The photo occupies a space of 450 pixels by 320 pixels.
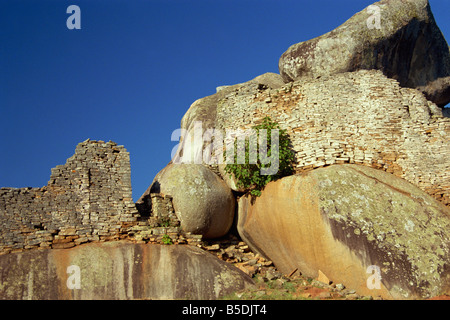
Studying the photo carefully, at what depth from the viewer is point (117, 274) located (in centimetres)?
Result: 1570

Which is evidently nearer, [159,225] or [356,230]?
[356,230]

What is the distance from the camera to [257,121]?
2070 centimetres

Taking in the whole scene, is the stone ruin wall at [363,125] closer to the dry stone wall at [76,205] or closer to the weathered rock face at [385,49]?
the weathered rock face at [385,49]

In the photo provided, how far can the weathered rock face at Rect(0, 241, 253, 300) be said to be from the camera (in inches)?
591

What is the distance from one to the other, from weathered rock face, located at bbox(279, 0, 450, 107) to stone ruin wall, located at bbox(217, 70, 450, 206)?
5.56 feet

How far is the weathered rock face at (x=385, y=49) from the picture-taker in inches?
862

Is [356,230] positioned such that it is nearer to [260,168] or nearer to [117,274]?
[260,168]

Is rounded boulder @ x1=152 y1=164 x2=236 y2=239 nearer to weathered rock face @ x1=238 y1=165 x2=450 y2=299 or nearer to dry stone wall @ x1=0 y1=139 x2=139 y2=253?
weathered rock face @ x1=238 y1=165 x2=450 y2=299

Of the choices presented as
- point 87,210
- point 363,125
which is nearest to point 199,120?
point 363,125

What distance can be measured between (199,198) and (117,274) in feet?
13.0

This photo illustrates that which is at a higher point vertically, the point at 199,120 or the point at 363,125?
the point at 199,120

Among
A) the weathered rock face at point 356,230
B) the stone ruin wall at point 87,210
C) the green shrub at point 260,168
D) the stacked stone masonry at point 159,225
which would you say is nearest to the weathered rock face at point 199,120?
the green shrub at point 260,168
